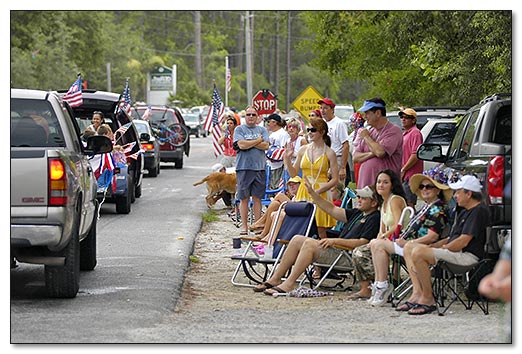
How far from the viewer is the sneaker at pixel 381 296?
987 cm

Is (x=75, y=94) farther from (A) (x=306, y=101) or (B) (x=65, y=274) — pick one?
(B) (x=65, y=274)

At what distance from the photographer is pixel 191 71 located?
74000mm

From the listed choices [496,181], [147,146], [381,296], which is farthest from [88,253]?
[147,146]

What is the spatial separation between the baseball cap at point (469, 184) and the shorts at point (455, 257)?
52 centimetres

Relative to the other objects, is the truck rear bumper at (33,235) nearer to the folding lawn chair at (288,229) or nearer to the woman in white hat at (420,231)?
the folding lawn chair at (288,229)

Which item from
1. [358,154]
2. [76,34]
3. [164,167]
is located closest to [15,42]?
[76,34]

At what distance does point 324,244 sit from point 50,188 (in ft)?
9.17

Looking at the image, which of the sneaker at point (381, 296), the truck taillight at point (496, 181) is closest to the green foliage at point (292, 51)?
the truck taillight at point (496, 181)

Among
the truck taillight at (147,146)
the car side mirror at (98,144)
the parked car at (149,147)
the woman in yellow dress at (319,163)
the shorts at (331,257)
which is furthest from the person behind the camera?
the truck taillight at (147,146)

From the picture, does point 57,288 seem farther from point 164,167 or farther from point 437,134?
point 164,167

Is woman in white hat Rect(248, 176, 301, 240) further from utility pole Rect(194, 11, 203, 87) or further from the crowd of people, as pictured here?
utility pole Rect(194, 11, 203, 87)

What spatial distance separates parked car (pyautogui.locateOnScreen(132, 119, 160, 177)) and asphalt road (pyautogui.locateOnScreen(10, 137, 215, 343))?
6868 millimetres

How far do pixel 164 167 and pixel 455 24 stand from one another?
1772 centimetres

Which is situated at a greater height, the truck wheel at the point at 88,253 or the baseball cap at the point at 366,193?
the baseball cap at the point at 366,193
